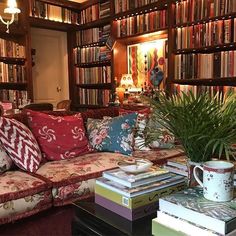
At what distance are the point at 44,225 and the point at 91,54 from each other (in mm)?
3658

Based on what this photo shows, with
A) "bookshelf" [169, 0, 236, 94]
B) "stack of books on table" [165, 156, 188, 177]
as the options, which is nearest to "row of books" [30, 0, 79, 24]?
"bookshelf" [169, 0, 236, 94]

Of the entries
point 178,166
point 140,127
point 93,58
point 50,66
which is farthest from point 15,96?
point 178,166

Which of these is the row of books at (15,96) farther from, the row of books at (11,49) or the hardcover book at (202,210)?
the hardcover book at (202,210)

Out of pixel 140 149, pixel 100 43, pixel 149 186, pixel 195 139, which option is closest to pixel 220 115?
pixel 195 139

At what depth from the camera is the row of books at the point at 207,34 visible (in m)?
3.19

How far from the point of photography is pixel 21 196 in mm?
1627

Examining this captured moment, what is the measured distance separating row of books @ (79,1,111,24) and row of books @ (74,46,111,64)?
0.48 meters

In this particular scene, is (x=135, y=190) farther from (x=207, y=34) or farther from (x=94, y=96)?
(x=94, y=96)

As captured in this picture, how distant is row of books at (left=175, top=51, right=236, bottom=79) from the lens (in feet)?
10.6

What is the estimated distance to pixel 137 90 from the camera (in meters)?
4.39

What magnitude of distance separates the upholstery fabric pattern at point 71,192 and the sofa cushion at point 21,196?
4cm

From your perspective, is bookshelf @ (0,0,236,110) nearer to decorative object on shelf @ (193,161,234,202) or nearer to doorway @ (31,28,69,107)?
doorway @ (31,28,69,107)

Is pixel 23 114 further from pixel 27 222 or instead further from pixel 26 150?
pixel 27 222

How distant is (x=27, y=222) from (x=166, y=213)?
1.01m
